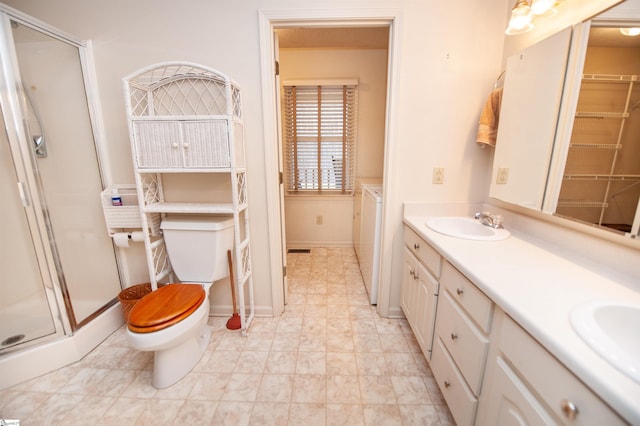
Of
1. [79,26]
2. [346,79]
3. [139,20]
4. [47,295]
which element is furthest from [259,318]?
[346,79]

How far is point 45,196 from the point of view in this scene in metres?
1.55

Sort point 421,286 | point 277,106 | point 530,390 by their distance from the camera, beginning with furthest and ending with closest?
point 277,106 < point 421,286 < point 530,390

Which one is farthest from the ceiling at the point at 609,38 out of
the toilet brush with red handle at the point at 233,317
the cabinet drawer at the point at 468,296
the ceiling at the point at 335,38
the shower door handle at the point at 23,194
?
the shower door handle at the point at 23,194

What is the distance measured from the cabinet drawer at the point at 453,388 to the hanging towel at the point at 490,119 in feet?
4.05

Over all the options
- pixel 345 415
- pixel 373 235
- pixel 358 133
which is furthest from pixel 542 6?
pixel 345 415

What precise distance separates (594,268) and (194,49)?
7.79 ft

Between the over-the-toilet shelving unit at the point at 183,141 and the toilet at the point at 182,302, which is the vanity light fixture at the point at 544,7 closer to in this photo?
the over-the-toilet shelving unit at the point at 183,141

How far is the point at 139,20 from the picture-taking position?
1610 mm

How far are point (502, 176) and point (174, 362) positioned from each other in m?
2.20

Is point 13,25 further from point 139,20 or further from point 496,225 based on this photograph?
point 496,225

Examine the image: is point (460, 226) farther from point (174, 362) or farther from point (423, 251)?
point (174, 362)

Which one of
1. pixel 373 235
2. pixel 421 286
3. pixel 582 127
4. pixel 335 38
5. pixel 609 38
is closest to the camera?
pixel 609 38

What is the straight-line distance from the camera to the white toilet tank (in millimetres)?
1696

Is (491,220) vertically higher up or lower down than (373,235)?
higher up
